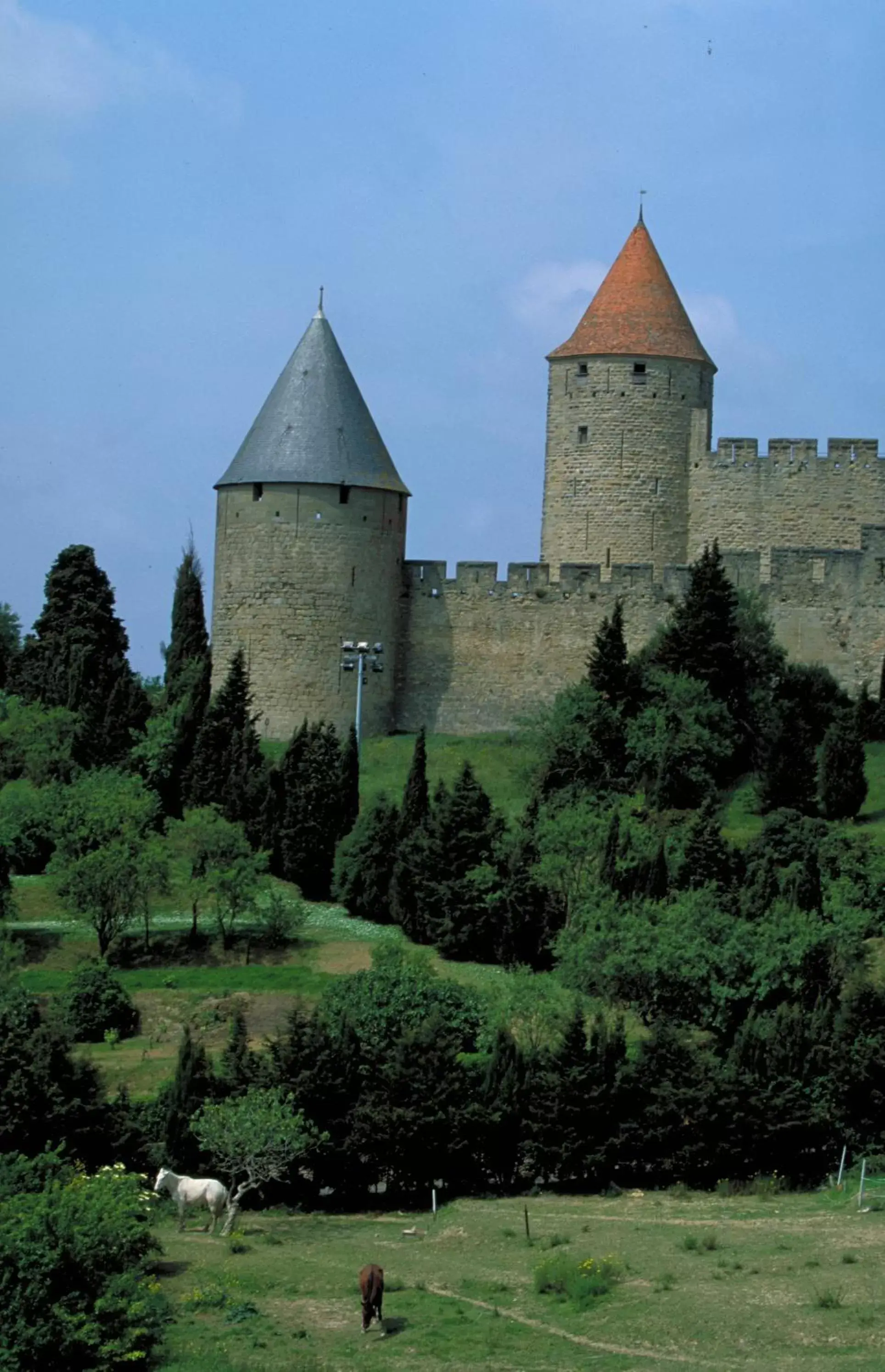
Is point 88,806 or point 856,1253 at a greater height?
point 88,806

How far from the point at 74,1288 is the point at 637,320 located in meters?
31.1

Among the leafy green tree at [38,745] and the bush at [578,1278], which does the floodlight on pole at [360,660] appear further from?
the bush at [578,1278]

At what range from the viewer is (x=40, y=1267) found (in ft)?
92.7

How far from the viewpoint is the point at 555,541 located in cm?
5522

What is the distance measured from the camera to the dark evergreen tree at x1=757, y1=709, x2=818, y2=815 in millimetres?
47188

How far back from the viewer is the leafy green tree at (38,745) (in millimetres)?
51156

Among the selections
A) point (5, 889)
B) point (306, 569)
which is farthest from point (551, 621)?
point (5, 889)

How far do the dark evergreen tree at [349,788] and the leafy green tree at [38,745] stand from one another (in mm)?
5591

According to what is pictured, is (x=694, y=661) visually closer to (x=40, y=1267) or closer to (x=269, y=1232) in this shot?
(x=269, y=1232)

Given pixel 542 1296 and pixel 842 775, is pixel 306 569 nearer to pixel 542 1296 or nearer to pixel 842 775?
pixel 842 775

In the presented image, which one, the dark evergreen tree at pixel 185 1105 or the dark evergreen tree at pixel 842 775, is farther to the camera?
the dark evergreen tree at pixel 842 775

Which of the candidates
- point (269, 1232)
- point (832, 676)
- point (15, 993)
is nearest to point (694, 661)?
point (832, 676)

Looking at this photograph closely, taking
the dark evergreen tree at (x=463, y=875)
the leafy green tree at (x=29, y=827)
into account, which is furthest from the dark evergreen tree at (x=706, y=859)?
the leafy green tree at (x=29, y=827)

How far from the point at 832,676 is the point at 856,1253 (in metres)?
22.8
